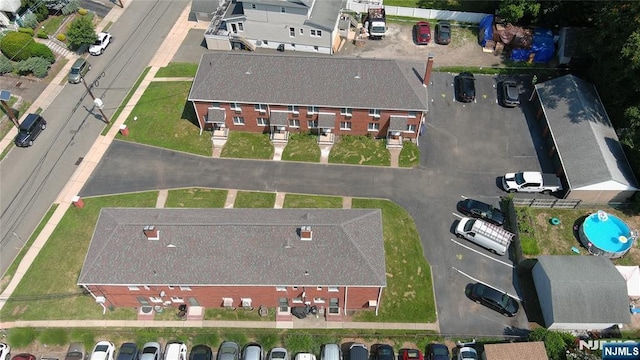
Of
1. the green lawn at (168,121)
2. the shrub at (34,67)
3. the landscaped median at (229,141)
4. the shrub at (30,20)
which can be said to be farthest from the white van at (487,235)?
the shrub at (30,20)

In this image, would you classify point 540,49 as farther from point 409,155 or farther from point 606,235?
point 606,235

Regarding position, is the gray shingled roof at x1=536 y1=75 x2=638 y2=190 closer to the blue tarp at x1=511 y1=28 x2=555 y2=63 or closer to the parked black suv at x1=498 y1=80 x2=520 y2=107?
the parked black suv at x1=498 y1=80 x2=520 y2=107

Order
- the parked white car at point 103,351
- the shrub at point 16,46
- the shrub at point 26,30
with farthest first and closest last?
the shrub at point 26,30
the shrub at point 16,46
the parked white car at point 103,351

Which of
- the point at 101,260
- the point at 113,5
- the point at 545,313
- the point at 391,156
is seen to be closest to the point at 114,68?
the point at 113,5

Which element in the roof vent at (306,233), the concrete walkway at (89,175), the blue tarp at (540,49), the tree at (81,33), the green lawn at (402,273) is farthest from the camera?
the tree at (81,33)

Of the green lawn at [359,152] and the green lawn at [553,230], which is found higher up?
the green lawn at [359,152]

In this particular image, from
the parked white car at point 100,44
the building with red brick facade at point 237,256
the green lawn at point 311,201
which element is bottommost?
the green lawn at point 311,201

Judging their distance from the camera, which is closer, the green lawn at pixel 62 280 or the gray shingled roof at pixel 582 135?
the green lawn at pixel 62 280

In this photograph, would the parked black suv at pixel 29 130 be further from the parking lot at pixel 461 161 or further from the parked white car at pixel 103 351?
the parked white car at pixel 103 351

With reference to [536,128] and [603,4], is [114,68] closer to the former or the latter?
[536,128]
